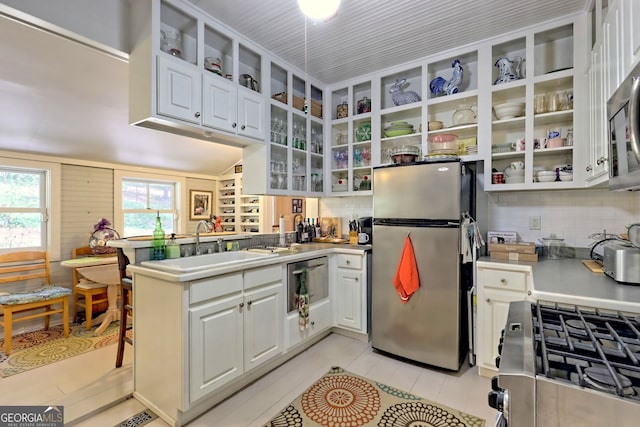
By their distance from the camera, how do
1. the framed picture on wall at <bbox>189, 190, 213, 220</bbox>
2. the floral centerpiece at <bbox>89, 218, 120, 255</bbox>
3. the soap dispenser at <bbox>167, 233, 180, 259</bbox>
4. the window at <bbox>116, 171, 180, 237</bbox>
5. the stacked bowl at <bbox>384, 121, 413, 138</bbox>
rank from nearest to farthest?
the soap dispenser at <bbox>167, 233, 180, 259</bbox>, the stacked bowl at <bbox>384, 121, 413, 138</bbox>, the floral centerpiece at <bbox>89, 218, 120, 255</bbox>, the window at <bbox>116, 171, 180, 237</bbox>, the framed picture on wall at <bbox>189, 190, 213, 220</bbox>

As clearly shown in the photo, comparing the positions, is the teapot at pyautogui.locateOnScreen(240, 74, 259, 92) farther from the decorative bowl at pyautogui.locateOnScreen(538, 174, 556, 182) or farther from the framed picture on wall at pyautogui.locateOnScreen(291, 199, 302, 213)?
the decorative bowl at pyautogui.locateOnScreen(538, 174, 556, 182)

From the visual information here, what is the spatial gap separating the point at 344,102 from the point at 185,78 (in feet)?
6.77

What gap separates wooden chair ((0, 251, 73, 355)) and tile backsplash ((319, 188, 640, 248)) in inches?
175

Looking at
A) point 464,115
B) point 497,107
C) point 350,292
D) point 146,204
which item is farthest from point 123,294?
point 497,107

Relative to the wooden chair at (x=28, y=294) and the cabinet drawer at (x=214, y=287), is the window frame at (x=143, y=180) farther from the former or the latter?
the cabinet drawer at (x=214, y=287)

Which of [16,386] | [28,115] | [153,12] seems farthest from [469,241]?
[28,115]

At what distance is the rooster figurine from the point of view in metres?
2.83

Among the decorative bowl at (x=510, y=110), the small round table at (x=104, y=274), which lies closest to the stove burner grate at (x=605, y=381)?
the decorative bowl at (x=510, y=110)

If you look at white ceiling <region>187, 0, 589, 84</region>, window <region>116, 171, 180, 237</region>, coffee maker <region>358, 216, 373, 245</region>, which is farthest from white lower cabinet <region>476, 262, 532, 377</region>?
window <region>116, 171, 180, 237</region>

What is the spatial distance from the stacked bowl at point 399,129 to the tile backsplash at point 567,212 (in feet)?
3.32

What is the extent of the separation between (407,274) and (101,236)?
3838mm

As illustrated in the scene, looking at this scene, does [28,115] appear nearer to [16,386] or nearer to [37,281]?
[37,281]

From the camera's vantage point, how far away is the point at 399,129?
125 inches

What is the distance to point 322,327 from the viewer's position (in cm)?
296
